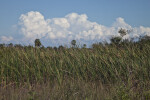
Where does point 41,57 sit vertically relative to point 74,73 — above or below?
above

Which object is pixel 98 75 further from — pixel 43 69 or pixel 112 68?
pixel 43 69

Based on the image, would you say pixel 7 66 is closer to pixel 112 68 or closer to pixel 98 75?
pixel 98 75

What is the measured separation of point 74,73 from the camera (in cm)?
1146

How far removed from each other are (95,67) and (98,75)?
1.64 feet

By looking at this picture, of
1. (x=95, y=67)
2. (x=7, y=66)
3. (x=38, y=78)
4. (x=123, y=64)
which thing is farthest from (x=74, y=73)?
(x=7, y=66)

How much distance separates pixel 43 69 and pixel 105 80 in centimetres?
371

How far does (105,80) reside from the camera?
10930 millimetres

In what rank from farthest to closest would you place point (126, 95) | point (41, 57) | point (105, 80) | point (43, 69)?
point (41, 57), point (43, 69), point (105, 80), point (126, 95)

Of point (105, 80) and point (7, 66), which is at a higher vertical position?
point (7, 66)

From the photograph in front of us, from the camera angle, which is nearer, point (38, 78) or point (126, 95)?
point (126, 95)

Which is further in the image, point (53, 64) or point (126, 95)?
point (53, 64)

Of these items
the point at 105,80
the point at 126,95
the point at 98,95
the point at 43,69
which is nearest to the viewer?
the point at 126,95

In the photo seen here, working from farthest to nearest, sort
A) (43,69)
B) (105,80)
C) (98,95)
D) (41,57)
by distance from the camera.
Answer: (41,57) → (43,69) → (105,80) → (98,95)

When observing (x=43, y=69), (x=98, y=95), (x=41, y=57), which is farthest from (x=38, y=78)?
(x=98, y=95)
